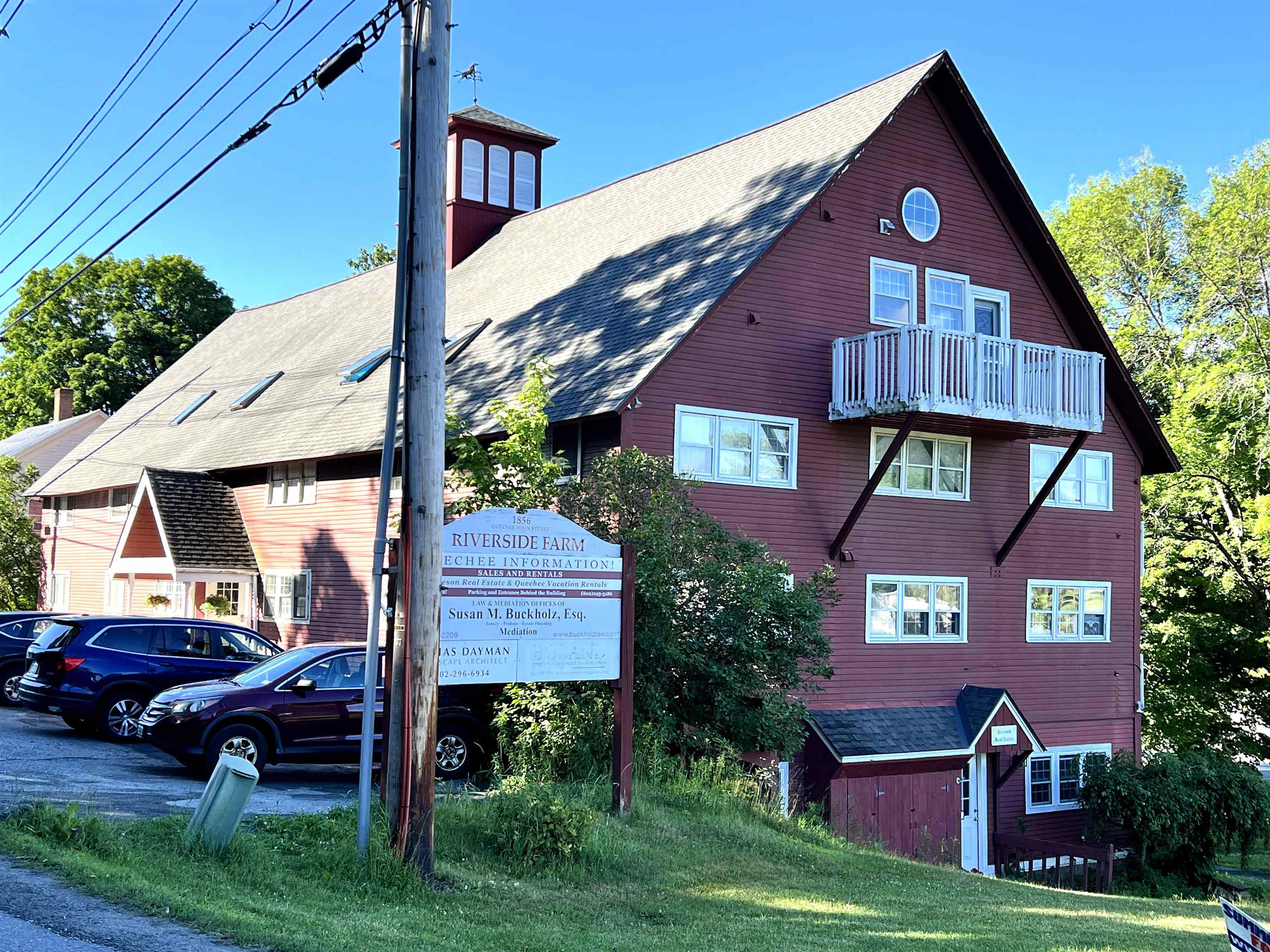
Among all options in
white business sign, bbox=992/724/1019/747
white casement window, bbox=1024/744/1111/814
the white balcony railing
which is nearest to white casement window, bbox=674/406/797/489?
the white balcony railing

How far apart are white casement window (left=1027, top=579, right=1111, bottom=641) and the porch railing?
4065 millimetres

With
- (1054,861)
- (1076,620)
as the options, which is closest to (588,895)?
(1054,861)

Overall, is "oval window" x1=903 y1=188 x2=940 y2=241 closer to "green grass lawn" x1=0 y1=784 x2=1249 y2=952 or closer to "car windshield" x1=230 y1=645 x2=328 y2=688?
"green grass lawn" x1=0 y1=784 x2=1249 y2=952

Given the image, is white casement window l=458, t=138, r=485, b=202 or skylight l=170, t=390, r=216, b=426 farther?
skylight l=170, t=390, r=216, b=426

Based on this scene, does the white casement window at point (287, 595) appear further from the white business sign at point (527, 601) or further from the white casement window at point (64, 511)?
the white business sign at point (527, 601)

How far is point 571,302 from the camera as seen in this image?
951 inches

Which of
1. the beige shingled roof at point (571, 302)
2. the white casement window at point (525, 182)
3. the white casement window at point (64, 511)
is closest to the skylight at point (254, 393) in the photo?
the beige shingled roof at point (571, 302)

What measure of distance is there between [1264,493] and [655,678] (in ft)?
85.4

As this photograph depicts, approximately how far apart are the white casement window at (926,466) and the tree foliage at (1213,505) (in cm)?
1222

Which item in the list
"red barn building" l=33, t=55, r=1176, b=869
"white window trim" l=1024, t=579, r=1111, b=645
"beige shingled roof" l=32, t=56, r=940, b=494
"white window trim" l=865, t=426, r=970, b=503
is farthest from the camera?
"white window trim" l=1024, t=579, r=1111, b=645

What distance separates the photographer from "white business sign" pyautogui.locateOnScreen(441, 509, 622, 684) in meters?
12.2

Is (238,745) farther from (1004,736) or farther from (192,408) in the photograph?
(192,408)

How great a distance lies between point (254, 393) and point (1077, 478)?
791 inches

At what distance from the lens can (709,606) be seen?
1620 centimetres
